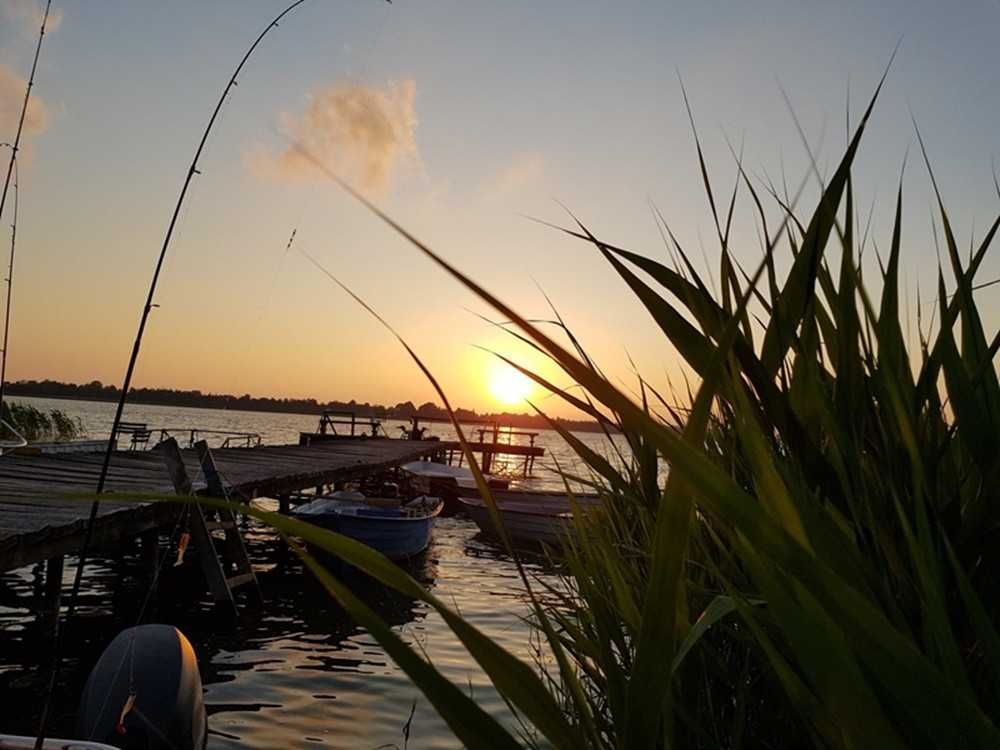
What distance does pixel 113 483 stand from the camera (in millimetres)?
12297

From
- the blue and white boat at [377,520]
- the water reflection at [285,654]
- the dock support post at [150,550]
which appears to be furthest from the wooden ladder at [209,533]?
the blue and white boat at [377,520]

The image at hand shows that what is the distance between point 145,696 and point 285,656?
562 centimetres

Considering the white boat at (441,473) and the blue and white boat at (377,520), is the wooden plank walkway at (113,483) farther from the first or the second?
the white boat at (441,473)

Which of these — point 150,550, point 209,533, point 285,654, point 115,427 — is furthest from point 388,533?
point 115,427

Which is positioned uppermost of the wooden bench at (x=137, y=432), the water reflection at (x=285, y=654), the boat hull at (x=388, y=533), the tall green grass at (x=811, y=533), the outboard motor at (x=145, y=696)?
the tall green grass at (x=811, y=533)

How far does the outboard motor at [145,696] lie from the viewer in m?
5.30

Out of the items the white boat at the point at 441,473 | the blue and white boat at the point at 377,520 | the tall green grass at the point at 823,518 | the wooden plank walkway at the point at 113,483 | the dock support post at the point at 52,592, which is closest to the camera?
the tall green grass at the point at 823,518

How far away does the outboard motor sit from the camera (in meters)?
5.30

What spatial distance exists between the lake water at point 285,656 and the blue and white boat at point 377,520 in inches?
41.2

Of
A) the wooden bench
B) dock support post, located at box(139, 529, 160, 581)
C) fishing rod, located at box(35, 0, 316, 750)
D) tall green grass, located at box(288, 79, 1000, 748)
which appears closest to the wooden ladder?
dock support post, located at box(139, 529, 160, 581)

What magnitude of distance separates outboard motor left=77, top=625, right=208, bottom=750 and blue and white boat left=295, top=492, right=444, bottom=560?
9945mm

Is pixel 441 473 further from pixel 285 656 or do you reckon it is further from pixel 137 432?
pixel 285 656

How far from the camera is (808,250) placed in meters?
1.11

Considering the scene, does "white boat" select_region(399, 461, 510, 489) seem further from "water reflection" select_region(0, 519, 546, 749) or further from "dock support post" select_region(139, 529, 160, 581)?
"dock support post" select_region(139, 529, 160, 581)
